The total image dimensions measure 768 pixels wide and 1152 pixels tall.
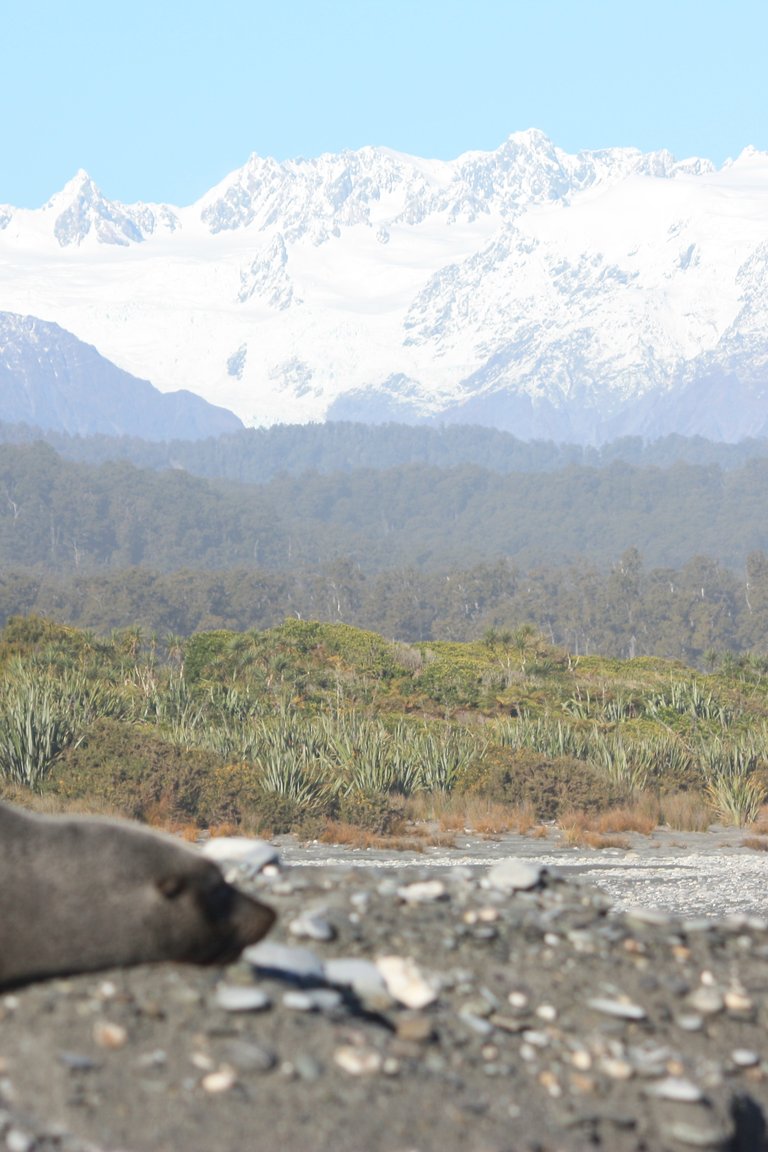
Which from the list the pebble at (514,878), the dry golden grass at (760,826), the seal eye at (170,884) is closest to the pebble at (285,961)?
the seal eye at (170,884)

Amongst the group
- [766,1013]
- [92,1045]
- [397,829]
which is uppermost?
[92,1045]

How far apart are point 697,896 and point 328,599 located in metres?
136

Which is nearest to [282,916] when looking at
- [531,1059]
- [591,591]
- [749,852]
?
[531,1059]

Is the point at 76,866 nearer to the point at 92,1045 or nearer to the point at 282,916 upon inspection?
the point at 92,1045

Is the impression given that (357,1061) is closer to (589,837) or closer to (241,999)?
(241,999)

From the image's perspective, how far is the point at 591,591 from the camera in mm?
142000

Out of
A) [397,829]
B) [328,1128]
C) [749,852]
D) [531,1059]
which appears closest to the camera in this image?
[328,1128]

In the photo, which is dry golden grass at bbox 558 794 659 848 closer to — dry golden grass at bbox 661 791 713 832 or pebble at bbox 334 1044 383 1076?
dry golden grass at bbox 661 791 713 832

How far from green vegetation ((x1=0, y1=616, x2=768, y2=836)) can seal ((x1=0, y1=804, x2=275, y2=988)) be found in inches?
469

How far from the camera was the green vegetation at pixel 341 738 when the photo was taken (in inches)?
682

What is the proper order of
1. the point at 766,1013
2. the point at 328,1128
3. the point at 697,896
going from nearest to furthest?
the point at 328,1128 < the point at 766,1013 < the point at 697,896

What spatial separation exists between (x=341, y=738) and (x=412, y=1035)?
17.3m

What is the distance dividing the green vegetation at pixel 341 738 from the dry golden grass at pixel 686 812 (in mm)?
38

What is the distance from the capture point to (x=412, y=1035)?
479cm
